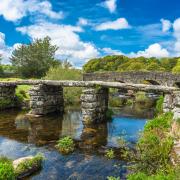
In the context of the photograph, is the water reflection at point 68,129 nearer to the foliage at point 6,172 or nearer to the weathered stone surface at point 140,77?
the foliage at point 6,172

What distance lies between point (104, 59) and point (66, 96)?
66939 mm

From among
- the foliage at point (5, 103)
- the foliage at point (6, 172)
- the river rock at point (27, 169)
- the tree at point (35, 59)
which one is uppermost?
the tree at point (35, 59)

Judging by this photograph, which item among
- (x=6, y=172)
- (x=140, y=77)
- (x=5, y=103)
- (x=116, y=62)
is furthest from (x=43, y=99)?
(x=116, y=62)

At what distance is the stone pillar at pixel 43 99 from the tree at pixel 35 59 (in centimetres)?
3680

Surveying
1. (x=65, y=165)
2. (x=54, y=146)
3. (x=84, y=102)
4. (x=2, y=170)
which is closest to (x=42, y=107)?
(x=84, y=102)

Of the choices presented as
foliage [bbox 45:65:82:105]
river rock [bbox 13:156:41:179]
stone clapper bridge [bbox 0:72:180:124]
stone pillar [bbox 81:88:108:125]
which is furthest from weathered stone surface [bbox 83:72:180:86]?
river rock [bbox 13:156:41:179]

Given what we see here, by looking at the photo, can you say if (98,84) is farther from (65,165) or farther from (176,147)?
(176,147)

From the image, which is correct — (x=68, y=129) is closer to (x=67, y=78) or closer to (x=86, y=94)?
(x=86, y=94)

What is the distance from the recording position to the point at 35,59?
6494 centimetres

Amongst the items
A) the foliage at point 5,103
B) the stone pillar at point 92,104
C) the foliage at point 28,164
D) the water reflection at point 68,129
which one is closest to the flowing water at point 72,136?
the water reflection at point 68,129

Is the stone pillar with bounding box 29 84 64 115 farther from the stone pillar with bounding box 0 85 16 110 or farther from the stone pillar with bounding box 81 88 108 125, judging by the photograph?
the stone pillar with bounding box 0 85 16 110

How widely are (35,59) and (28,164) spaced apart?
176 feet

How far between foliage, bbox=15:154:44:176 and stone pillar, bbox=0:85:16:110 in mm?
18454

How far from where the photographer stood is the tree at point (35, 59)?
214ft
